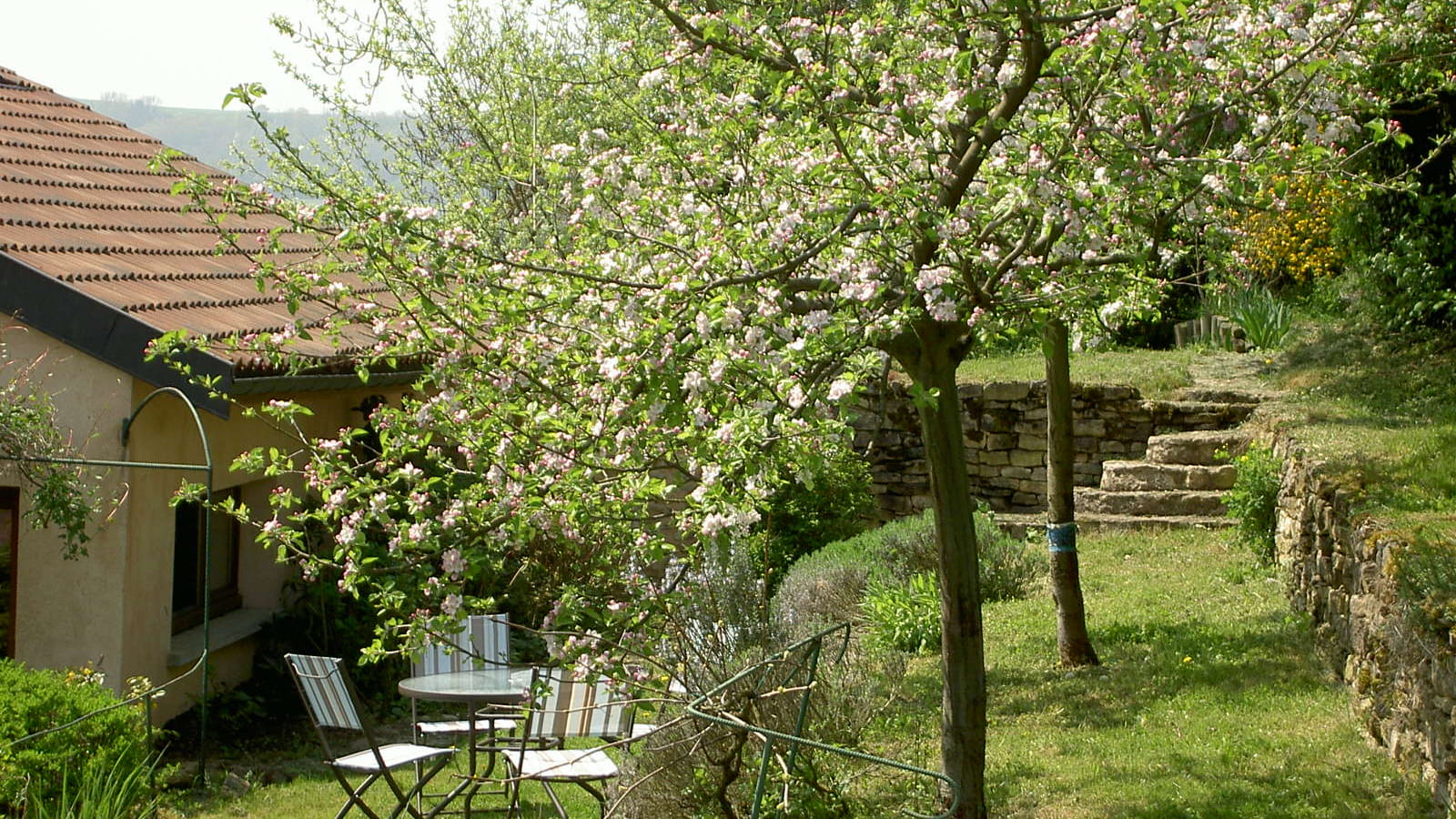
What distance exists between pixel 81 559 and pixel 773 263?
488 centimetres

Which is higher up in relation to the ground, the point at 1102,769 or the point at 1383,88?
the point at 1383,88

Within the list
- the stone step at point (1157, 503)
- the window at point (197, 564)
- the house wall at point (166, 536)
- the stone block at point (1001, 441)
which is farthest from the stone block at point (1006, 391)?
the window at point (197, 564)

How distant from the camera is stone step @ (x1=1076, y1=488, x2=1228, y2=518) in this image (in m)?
9.78

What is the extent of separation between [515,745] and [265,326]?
3.20m

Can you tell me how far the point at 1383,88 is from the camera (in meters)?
8.23

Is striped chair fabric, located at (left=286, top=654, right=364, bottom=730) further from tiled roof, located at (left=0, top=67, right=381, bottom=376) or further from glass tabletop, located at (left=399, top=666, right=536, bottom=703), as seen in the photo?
tiled roof, located at (left=0, top=67, right=381, bottom=376)

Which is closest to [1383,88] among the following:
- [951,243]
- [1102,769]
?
[1102,769]

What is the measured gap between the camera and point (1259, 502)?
8039 millimetres

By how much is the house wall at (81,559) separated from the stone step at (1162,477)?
7131mm

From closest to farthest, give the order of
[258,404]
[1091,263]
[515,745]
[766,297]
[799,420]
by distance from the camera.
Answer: [799,420]
[766,297]
[1091,263]
[515,745]
[258,404]

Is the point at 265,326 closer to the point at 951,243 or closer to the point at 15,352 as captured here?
the point at 15,352

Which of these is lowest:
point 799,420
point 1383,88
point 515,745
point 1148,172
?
point 515,745

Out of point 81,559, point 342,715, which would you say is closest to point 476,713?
point 342,715

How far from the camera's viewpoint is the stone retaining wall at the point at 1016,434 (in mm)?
11391
